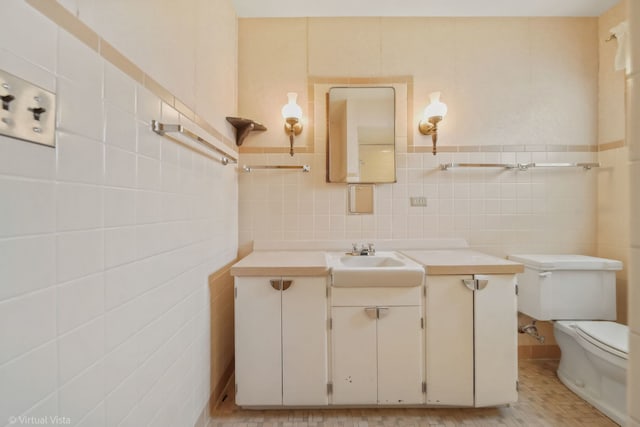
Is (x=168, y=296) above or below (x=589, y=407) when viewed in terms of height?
above

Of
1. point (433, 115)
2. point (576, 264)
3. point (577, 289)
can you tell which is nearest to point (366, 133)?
point (433, 115)

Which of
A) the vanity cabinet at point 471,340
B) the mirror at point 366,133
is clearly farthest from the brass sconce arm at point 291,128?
the vanity cabinet at point 471,340

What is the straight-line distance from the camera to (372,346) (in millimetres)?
1467

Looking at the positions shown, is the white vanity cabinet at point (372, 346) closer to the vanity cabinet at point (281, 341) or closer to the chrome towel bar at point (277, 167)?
the vanity cabinet at point (281, 341)

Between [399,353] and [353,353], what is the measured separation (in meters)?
0.25

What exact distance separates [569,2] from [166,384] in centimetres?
328

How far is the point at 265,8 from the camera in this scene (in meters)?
1.91

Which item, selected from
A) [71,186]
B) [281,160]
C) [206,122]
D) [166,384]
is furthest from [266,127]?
[166,384]

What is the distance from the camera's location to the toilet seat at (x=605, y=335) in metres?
1.41

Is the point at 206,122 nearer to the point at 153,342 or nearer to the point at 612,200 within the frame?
the point at 153,342

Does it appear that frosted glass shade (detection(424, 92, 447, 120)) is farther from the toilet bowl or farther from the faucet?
the toilet bowl

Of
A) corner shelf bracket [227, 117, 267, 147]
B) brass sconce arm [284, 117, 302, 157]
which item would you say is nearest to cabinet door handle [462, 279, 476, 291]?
A: brass sconce arm [284, 117, 302, 157]

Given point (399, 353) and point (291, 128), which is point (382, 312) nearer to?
point (399, 353)

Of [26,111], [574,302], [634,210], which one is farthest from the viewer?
[574,302]
